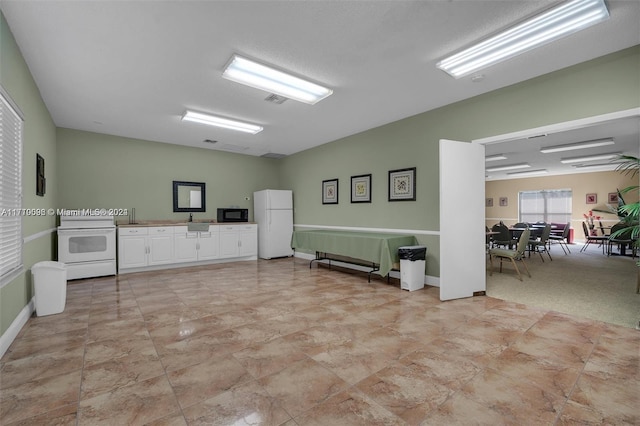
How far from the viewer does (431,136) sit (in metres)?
4.64

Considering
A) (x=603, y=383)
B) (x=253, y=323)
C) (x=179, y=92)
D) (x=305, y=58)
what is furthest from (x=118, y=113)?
(x=603, y=383)

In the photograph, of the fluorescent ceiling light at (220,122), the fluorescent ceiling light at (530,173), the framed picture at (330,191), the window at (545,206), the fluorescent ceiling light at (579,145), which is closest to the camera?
the fluorescent ceiling light at (220,122)

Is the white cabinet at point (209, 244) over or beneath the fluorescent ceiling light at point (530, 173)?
beneath

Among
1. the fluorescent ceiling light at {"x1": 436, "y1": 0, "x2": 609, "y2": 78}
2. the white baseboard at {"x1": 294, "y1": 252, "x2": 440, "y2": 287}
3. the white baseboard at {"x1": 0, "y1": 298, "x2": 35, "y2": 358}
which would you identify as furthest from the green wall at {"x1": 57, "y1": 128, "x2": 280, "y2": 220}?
the fluorescent ceiling light at {"x1": 436, "y1": 0, "x2": 609, "y2": 78}

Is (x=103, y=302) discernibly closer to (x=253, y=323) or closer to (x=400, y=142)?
(x=253, y=323)

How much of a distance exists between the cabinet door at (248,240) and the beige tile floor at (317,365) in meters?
3.23

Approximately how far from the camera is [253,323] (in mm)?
3055

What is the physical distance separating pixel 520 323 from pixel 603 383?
3.55ft

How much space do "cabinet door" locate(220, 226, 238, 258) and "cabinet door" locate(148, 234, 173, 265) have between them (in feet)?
3.50

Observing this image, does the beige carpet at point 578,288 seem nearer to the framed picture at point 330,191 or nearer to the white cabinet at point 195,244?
the framed picture at point 330,191

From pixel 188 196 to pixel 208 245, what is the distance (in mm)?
1300

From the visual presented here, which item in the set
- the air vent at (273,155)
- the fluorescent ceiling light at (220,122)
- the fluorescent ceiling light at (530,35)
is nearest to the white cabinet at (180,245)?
the air vent at (273,155)

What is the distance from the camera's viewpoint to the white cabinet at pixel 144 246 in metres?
5.54

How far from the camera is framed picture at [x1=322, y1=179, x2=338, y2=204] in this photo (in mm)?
6576
